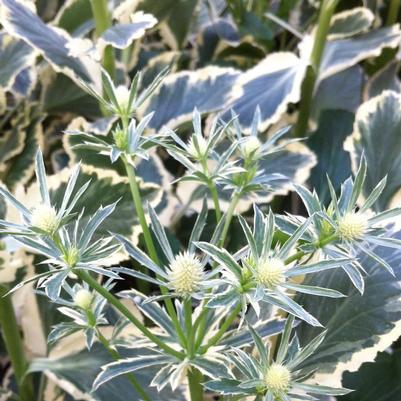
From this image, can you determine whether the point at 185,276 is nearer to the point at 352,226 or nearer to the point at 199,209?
the point at 352,226

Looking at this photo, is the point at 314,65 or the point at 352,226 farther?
the point at 314,65

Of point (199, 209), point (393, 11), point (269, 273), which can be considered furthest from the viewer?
point (393, 11)

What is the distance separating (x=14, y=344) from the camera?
549mm

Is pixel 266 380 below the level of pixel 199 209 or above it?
below

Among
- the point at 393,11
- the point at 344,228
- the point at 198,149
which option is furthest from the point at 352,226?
the point at 393,11

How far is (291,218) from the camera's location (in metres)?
0.35

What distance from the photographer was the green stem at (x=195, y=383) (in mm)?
398

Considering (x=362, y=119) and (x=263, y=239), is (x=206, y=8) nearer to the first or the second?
(x=362, y=119)

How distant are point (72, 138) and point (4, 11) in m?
0.15

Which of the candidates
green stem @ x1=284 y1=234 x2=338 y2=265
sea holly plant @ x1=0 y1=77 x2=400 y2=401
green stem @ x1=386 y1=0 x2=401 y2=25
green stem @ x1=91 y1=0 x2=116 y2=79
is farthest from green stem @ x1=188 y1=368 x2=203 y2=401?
green stem @ x1=386 y1=0 x2=401 y2=25

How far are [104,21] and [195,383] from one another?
0.39 meters

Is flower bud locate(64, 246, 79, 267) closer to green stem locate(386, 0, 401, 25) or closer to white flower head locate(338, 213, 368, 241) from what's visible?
white flower head locate(338, 213, 368, 241)

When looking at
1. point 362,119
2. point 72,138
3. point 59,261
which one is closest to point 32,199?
point 72,138

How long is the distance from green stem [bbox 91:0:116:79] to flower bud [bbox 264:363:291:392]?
0.39 m
